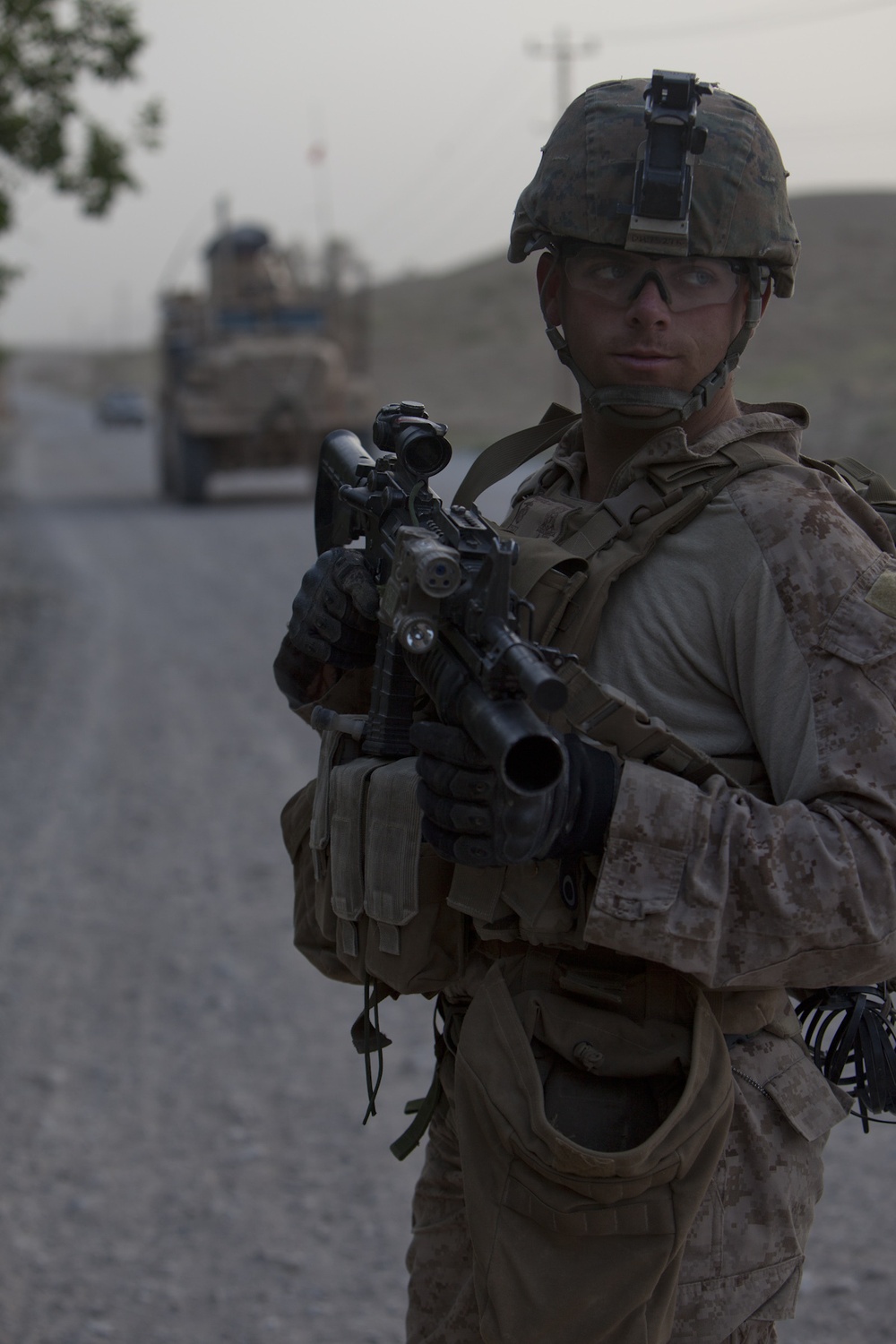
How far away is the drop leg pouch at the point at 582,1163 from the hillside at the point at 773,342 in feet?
46.5

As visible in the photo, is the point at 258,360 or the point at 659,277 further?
the point at 258,360

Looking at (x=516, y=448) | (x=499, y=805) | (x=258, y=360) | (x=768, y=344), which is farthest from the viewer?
(x=768, y=344)

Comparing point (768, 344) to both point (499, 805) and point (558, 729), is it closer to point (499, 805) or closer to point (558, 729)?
point (558, 729)

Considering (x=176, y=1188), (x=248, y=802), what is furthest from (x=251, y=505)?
(x=176, y=1188)

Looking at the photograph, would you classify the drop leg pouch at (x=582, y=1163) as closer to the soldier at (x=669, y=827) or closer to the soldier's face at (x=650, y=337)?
the soldier at (x=669, y=827)

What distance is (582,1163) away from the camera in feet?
5.54

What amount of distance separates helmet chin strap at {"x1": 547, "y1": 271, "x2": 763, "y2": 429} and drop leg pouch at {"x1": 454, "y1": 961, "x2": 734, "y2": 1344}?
0.71m

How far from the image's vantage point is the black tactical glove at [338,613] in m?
2.12

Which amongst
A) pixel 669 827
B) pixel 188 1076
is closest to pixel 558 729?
pixel 669 827

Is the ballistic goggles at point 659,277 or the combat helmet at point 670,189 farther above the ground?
the combat helmet at point 670,189

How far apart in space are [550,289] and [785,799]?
80 cm

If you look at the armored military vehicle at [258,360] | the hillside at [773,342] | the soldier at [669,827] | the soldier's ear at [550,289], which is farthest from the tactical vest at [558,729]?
the armored military vehicle at [258,360]

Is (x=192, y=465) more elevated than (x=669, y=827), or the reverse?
(x=669, y=827)

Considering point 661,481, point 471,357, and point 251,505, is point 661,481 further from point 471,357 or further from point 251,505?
point 471,357
